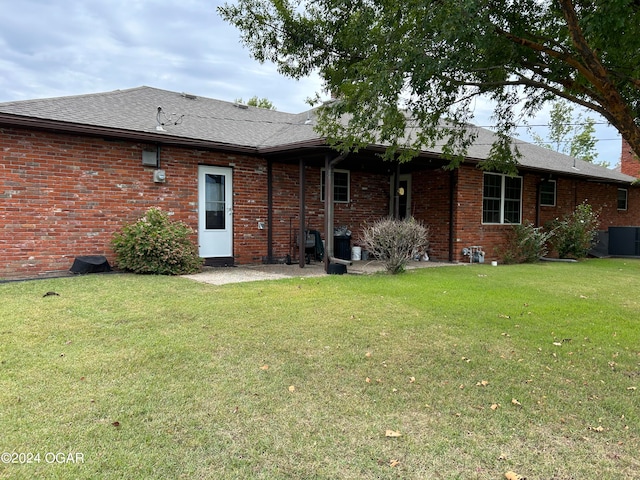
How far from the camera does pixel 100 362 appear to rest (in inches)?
139

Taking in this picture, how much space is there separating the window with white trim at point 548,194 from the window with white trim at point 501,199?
5.09ft

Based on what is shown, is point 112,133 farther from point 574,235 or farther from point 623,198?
point 623,198

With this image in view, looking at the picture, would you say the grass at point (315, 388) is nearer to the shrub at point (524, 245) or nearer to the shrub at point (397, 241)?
the shrub at point (397, 241)

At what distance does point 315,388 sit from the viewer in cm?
315

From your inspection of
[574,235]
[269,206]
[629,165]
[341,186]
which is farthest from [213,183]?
[629,165]

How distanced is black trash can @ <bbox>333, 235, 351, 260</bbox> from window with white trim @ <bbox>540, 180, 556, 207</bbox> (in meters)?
7.34

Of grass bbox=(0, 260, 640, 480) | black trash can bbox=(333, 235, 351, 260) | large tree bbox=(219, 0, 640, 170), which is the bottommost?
grass bbox=(0, 260, 640, 480)

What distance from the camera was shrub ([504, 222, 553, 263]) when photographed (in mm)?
12242

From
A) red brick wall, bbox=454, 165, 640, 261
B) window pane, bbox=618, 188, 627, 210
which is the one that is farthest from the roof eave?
window pane, bbox=618, 188, 627, 210

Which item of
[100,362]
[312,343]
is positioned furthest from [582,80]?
[100,362]

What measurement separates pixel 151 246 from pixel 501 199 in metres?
9.85

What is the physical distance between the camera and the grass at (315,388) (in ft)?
7.36

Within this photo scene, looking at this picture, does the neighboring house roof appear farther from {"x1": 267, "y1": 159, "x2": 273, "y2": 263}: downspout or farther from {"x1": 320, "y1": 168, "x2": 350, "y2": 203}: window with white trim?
{"x1": 320, "y1": 168, "x2": 350, "y2": 203}: window with white trim

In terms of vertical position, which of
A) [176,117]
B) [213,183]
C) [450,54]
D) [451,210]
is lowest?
[451,210]
